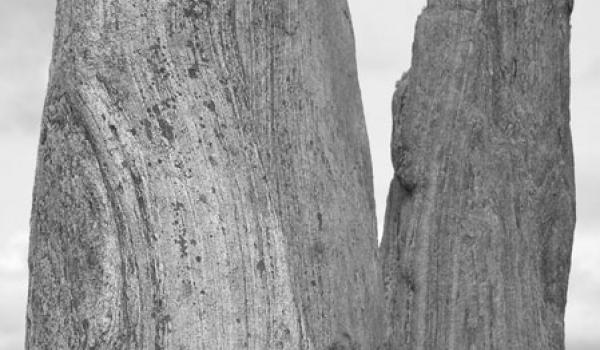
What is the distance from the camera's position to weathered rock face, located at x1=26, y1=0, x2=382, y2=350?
6.12m

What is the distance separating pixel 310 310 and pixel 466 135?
5.87 meters

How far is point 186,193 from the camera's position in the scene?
6199mm

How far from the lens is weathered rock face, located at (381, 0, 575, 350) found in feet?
38.7

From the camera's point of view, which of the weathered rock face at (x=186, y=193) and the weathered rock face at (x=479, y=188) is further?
the weathered rock face at (x=479, y=188)

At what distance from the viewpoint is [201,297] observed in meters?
6.09

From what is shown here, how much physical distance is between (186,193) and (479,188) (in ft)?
20.1

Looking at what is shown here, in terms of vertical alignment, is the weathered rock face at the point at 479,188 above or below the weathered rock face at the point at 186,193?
above

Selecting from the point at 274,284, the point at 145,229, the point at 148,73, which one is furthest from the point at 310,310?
the point at 148,73

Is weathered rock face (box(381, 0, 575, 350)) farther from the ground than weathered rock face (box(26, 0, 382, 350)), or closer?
farther from the ground

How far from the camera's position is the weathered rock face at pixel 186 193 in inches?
241

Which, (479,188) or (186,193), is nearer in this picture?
(186,193)

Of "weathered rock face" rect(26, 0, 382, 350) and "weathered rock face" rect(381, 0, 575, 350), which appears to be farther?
"weathered rock face" rect(381, 0, 575, 350)

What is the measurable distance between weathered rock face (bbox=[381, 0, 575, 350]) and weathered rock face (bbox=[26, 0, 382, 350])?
5.00m

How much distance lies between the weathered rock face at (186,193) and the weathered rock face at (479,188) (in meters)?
5.00
